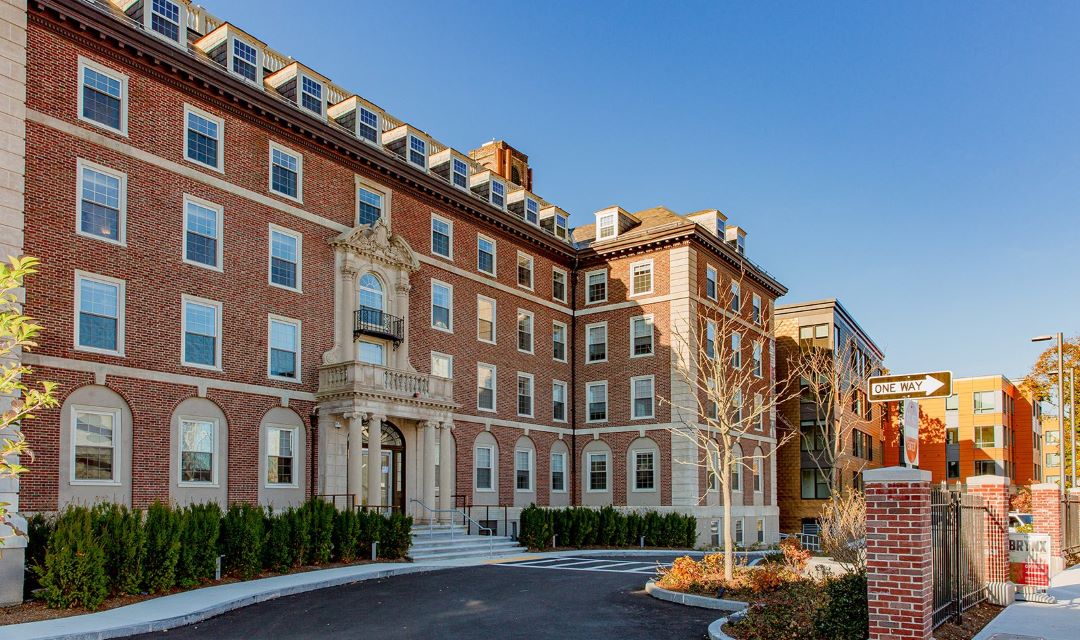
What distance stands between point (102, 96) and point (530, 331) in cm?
2074

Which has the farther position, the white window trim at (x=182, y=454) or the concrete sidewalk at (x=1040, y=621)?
the white window trim at (x=182, y=454)

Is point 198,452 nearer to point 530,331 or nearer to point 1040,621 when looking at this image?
point 530,331

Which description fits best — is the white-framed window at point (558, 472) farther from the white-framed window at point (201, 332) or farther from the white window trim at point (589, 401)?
the white-framed window at point (201, 332)

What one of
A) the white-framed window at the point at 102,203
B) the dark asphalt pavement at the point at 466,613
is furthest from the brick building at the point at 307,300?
the dark asphalt pavement at the point at 466,613

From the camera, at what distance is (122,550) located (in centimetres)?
1720

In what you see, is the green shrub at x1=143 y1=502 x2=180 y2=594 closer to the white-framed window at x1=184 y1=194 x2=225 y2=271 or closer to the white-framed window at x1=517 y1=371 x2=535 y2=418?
the white-framed window at x1=184 y1=194 x2=225 y2=271

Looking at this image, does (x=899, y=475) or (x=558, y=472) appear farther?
(x=558, y=472)

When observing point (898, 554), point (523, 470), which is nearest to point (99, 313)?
point (898, 554)

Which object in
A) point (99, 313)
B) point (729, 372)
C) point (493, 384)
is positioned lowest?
point (493, 384)

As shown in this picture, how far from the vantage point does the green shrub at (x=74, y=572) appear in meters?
16.0

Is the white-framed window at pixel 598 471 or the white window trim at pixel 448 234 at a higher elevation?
the white window trim at pixel 448 234

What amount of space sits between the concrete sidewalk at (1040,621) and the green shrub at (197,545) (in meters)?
14.9

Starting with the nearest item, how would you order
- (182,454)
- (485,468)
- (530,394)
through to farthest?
(182,454) < (485,468) < (530,394)

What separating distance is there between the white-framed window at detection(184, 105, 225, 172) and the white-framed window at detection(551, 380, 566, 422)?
19322 mm
